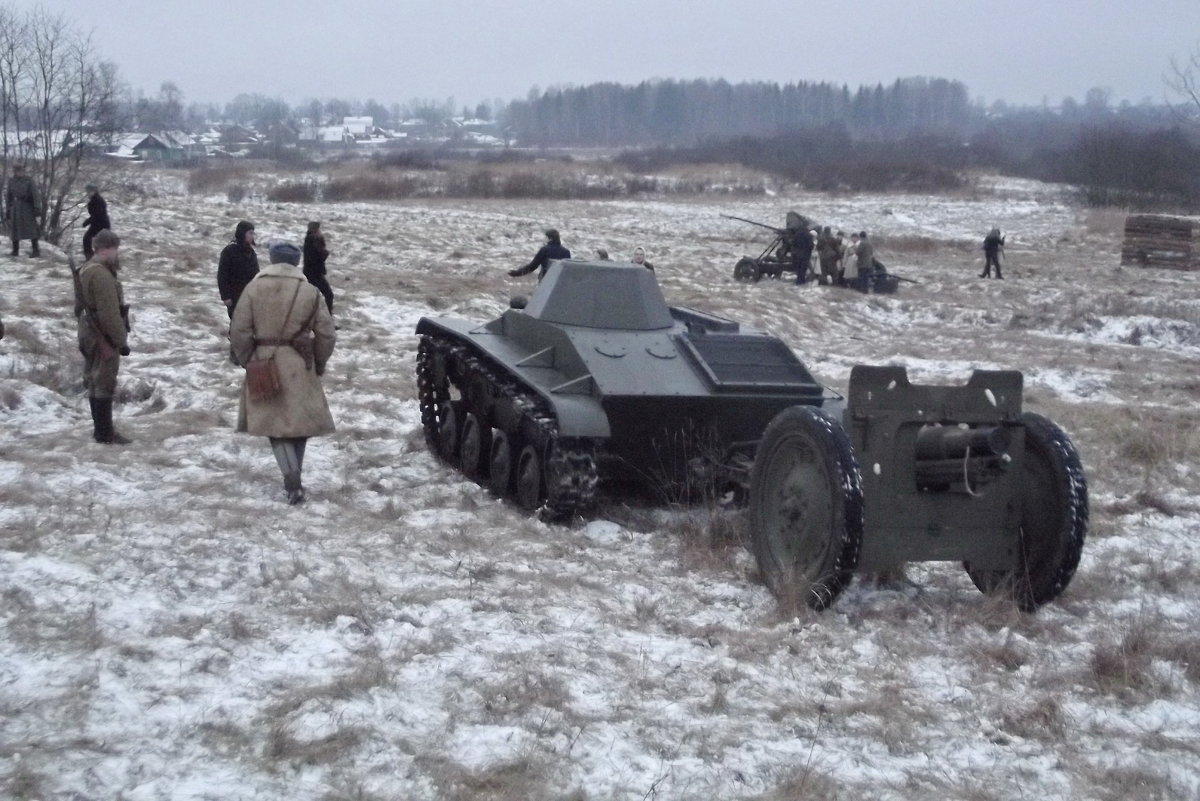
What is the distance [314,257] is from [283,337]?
18.4 ft

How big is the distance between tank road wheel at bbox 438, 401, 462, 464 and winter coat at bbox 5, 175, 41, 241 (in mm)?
9068

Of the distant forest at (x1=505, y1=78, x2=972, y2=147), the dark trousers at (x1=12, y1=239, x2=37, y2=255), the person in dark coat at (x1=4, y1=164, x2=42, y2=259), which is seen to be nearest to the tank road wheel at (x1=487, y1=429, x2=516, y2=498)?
the person in dark coat at (x1=4, y1=164, x2=42, y2=259)

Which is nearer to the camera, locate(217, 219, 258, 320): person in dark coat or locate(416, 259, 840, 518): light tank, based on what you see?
locate(416, 259, 840, 518): light tank

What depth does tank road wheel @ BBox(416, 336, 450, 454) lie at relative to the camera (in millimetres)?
10773

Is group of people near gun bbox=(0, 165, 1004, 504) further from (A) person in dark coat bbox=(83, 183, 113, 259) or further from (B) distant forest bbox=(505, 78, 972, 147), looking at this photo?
(B) distant forest bbox=(505, 78, 972, 147)

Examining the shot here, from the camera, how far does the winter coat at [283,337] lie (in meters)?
7.77

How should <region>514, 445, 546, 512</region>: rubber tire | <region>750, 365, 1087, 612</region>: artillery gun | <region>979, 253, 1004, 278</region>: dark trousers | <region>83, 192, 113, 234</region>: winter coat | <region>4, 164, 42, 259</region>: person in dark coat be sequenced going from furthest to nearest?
1. <region>979, 253, 1004, 278</region>: dark trousers
2. <region>4, 164, 42, 259</region>: person in dark coat
3. <region>83, 192, 113, 234</region>: winter coat
4. <region>514, 445, 546, 512</region>: rubber tire
5. <region>750, 365, 1087, 612</region>: artillery gun

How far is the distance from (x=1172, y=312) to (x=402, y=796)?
2090cm

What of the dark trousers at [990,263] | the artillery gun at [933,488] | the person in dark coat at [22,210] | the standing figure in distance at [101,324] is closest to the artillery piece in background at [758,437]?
the artillery gun at [933,488]

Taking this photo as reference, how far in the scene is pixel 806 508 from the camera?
21.8 feet

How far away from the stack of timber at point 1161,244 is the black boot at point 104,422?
29037mm

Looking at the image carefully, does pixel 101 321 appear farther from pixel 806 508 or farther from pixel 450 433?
pixel 806 508

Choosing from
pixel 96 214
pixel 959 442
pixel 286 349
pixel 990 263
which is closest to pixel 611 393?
pixel 286 349

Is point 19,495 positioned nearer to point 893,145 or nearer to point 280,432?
point 280,432
